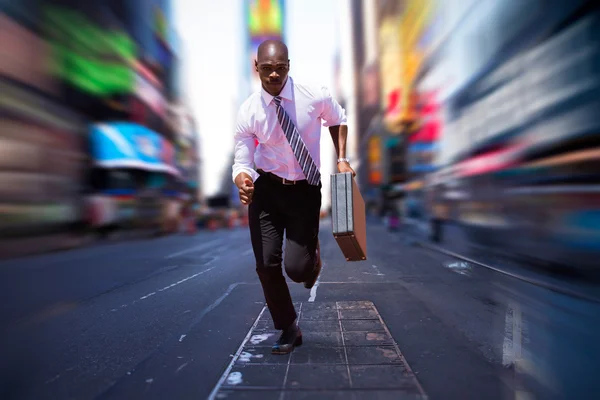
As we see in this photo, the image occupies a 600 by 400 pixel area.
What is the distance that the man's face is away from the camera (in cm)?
266

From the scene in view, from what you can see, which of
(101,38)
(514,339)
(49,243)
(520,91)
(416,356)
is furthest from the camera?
(101,38)

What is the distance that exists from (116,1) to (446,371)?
15.4 meters

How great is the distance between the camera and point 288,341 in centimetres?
279

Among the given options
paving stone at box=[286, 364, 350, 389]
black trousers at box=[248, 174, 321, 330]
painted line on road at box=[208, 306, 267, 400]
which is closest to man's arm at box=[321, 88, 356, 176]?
black trousers at box=[248, 174, 321, 330]

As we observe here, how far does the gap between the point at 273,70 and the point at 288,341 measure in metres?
1.64

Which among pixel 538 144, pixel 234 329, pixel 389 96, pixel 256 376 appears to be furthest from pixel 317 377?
pixel 389 96

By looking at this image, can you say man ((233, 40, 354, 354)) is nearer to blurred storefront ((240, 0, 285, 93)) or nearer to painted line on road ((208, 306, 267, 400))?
painted line on road ((208, 306, 267, 400))

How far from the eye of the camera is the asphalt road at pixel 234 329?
7.61ft

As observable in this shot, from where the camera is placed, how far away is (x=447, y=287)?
191 inches

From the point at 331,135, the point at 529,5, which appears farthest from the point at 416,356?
the point at 529,5

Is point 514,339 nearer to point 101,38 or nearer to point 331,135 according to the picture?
point 331,135

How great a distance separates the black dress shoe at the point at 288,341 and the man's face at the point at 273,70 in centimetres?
150

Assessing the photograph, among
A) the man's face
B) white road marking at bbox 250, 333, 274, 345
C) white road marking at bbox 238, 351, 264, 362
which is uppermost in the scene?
the man's face

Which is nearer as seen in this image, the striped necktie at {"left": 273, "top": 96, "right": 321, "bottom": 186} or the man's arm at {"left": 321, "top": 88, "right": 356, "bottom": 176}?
the striped necktie at {"left": 273, "top": 96, "right": 321, "bottom": 186}
